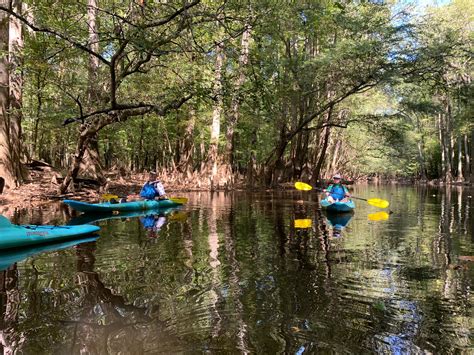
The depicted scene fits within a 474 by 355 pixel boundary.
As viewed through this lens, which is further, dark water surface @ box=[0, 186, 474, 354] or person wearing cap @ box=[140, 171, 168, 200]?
person wearing cap @ box=[140, 171, 168, 200]

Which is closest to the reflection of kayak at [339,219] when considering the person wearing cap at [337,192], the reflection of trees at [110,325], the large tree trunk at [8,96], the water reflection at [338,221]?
the water reflection at [338,221]

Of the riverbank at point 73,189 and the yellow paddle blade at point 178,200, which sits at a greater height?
the riverbank at point 73,189

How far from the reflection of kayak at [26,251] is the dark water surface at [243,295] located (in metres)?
0.22

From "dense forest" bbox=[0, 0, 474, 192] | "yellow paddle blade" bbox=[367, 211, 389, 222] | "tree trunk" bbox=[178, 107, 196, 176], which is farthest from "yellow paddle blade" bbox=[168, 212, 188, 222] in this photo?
"tree trunk" bbox=[178, 107, 196, 176]

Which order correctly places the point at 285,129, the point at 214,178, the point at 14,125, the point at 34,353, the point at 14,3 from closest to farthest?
1. the point at 34,353
2. the point at 14,3
3. the point at 14,125
4. the point at 214,178
5. the point at 285,129

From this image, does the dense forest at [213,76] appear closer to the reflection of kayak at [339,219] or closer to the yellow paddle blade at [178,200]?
the yellow paddle blade at [178,200]

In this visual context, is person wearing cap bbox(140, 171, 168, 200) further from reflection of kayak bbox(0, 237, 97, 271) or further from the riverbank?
reflection of kayak bbox(0, 237, 97, 271)

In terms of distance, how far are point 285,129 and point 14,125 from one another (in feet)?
40.8

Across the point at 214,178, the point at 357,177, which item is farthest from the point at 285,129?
the point at 357,177

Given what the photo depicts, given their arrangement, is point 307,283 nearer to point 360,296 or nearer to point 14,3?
point 360,296

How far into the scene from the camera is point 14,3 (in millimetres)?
11672

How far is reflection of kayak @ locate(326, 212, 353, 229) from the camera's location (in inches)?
353

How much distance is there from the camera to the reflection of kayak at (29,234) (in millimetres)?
5797

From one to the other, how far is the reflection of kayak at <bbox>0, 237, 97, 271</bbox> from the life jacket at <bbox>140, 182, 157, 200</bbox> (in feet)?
15.8
